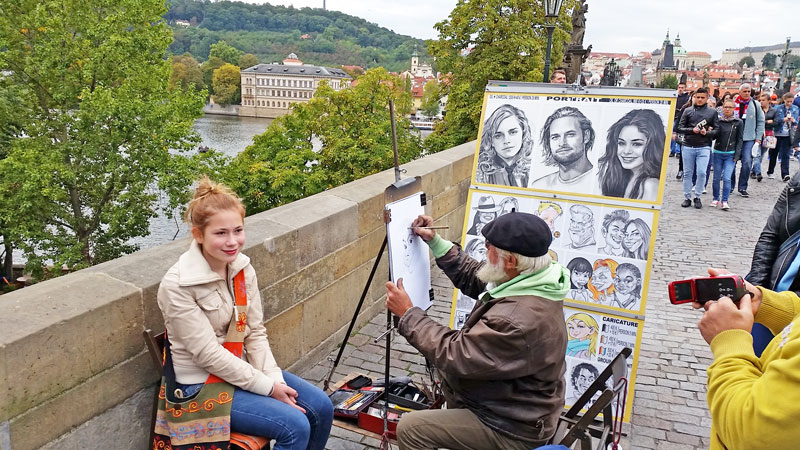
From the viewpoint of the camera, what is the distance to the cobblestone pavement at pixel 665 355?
12.0ft

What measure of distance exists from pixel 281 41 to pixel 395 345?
111m

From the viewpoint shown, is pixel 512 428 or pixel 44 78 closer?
pixel 512 428

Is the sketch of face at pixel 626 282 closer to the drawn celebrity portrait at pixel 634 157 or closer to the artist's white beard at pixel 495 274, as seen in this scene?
the drawn celebrity portrait at pixel 634 157

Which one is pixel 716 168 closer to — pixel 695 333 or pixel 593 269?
pixel 695 333

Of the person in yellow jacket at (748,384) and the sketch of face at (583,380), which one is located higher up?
the person in yellow jacket at (748,384)

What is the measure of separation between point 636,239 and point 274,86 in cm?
7918

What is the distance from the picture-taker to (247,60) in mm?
85125

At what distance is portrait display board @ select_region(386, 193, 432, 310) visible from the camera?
3059 mm

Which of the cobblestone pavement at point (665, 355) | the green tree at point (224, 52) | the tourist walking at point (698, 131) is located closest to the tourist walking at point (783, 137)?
the tourist walking at point (698, 131)

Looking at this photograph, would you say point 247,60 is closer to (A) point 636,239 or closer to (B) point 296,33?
(B) point 296,33

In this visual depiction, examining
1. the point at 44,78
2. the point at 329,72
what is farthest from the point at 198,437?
the point at 329,72

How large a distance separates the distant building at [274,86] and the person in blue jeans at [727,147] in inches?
2784

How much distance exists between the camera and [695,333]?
5.23 m

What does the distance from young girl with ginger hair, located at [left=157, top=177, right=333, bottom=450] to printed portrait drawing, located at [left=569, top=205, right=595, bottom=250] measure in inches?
76.8
